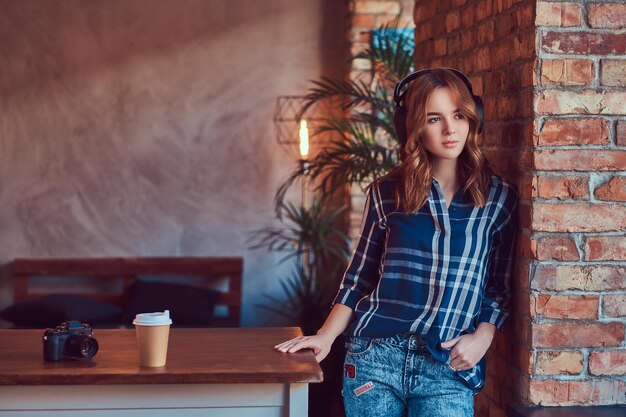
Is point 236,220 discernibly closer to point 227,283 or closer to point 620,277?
point 227,283

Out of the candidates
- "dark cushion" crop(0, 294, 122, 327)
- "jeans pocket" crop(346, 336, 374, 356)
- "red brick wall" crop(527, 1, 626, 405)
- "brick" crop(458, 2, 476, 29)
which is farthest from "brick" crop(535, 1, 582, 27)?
"dark cushion" crop(0, 294, 122, 327)

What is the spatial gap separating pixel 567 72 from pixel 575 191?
31cm

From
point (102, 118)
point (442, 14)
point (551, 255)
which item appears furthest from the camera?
point (102, 118)

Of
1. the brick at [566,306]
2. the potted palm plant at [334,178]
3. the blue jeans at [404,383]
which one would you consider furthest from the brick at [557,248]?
the potted palm plant at [334,178]

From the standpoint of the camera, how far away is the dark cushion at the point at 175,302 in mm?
5406

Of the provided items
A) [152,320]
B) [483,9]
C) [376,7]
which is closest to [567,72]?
[483,9]

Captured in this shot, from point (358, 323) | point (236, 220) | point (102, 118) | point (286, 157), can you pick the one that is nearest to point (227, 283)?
point (236, 220)

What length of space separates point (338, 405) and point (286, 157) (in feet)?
5.70

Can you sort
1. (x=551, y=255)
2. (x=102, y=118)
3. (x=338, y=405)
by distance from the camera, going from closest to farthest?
(x=551, y=255)
(x=338, y=405)
(x=102, y=118)

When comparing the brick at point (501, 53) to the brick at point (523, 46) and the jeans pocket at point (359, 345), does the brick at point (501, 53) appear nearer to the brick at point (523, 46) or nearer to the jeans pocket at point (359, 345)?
the brick at point (523, 46)

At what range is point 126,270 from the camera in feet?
19.1

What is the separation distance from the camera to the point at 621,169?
2.46 meters

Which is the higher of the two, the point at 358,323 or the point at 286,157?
the point at 286,157

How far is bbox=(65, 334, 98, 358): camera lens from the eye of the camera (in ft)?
7.60
